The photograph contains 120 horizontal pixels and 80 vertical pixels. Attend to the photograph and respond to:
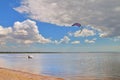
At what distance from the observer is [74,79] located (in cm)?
2238

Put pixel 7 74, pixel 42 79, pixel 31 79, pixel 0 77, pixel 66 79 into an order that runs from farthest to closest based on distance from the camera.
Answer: pixel 66 79
pixel 42 79
pixel 31 79
pixel 7 74
pixel 0 77

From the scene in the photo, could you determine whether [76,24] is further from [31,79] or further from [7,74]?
[7,74]

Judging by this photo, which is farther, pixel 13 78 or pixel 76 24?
pixel 76 24

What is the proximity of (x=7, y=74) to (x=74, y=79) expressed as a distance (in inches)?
310

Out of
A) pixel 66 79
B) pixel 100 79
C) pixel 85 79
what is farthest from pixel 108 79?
pixel 66 79

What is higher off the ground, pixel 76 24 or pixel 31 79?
pixel 76 24

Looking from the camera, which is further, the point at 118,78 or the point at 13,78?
the point at 118,78

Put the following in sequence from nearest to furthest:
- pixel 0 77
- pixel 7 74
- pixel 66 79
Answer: pixel 0 77 → pixel 7 74 → pixel 66 79

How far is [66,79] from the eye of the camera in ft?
73.0

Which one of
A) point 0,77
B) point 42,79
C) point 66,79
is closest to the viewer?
point 0,77

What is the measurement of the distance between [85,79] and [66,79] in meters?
1.65

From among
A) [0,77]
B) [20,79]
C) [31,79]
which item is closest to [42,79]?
[31,79]

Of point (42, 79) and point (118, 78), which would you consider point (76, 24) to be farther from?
point (118, 78)

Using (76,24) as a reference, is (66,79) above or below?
below
